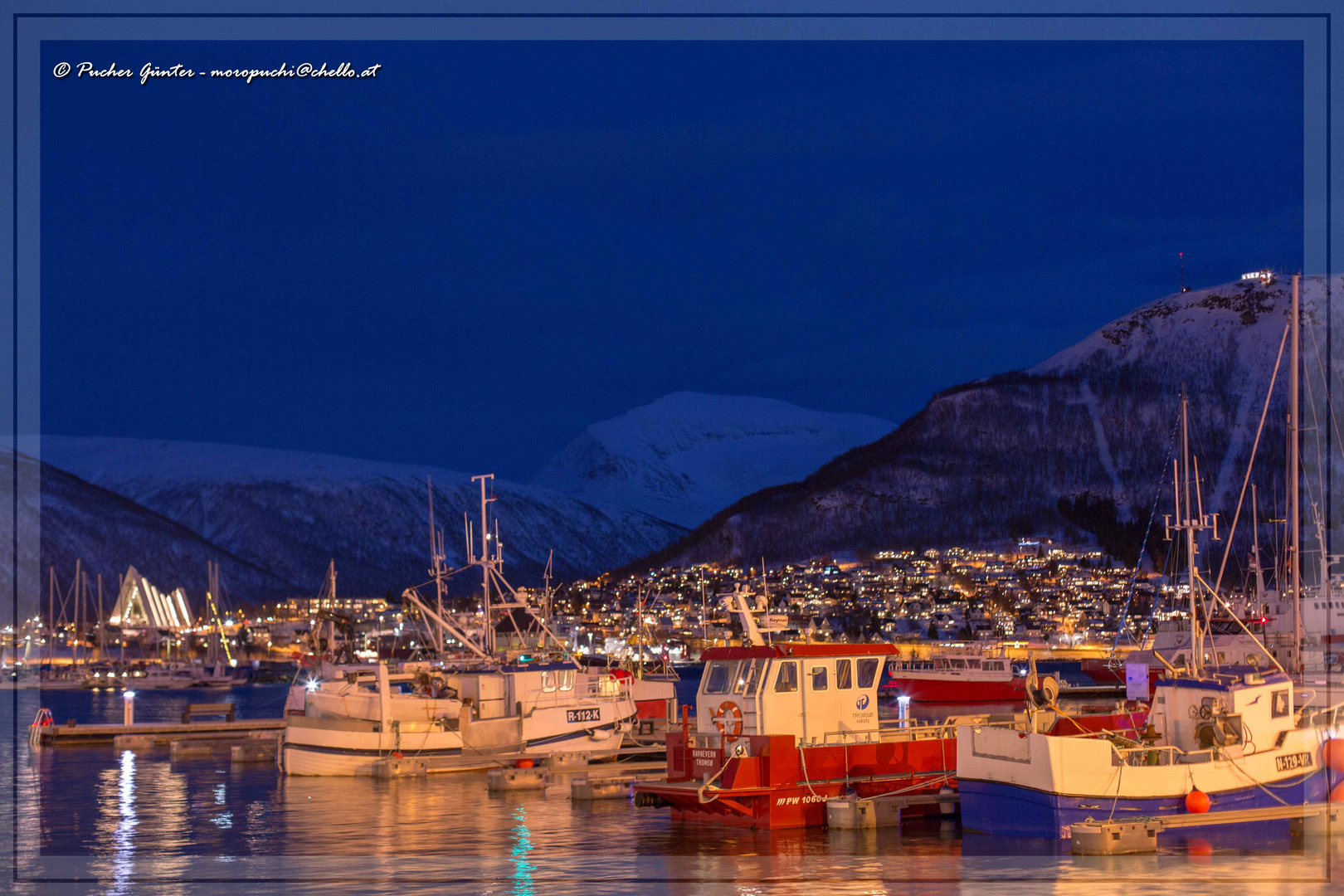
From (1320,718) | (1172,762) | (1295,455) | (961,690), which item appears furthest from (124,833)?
(961,690)

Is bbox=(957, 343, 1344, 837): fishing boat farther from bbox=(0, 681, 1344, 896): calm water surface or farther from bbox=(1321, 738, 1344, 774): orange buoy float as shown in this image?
bbox=(0, 681, 1344, 896): calm water surface

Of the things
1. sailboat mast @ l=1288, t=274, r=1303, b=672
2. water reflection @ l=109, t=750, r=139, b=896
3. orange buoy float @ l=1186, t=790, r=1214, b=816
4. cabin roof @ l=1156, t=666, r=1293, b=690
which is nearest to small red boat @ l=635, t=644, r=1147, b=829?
cabin roof @ l=1156, t=666, r=1293, b=690

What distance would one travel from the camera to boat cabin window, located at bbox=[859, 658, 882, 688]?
33125 mm

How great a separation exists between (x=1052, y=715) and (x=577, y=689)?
21.1 meters

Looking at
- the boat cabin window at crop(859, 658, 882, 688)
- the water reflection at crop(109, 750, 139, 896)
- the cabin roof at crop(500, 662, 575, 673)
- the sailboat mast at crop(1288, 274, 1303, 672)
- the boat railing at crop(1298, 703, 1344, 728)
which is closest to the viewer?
the water reflection at crop(109, 750, 139, 896)

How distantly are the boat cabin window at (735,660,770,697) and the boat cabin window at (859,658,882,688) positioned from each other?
2419mm

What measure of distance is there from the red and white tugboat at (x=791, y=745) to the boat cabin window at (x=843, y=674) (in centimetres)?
2

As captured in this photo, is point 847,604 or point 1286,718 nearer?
point 1286,718

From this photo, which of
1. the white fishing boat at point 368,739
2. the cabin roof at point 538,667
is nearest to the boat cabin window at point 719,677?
the cabin roof at point 538,667

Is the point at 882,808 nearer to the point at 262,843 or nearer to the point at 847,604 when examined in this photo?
the point at 262,843

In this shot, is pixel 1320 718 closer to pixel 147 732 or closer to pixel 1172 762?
pixel 1172 762

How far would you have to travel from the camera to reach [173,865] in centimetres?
2789

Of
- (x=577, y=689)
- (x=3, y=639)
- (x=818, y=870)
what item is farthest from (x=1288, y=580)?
(x=3, y=639)

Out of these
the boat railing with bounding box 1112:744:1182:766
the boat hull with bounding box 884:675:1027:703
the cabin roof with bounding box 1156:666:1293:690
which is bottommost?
the boat hull with bounding box 884:675:1027:703
